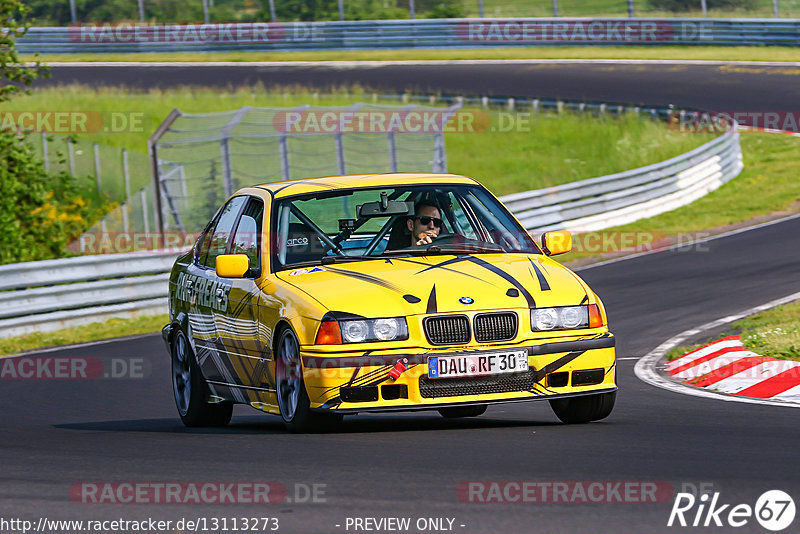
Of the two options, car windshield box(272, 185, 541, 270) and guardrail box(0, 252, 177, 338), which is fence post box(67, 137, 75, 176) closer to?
guardrail box(0, 252, 177, 338)

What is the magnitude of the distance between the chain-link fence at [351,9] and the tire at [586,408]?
3629cm

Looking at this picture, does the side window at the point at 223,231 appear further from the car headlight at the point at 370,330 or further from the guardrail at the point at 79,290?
the guardrail at the point at 79,290

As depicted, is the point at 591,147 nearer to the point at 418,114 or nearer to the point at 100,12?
the point at 418,114

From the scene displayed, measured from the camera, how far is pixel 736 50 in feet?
134

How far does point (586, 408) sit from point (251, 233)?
8.33 feet

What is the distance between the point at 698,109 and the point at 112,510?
96.3ft

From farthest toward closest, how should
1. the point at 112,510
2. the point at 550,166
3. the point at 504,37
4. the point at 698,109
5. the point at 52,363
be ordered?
the point at 504,37
the point at 698,109
the point at 550,166
the point at 52,363
the point at 112,510

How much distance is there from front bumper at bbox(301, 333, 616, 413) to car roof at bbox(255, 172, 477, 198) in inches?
66.4

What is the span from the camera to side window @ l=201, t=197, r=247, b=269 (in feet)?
30.2

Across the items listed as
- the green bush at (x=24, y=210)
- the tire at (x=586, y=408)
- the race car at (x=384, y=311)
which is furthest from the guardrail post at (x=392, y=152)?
the tire at (x=586, y=408)

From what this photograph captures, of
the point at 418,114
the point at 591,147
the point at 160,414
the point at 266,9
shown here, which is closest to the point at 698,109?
the point at 591,147

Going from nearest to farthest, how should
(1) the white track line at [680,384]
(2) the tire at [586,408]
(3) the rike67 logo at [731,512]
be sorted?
1. (3) the rike67 logo at [731,512]
2. (2) the tire at [586,408]
3. (1) the white track line at [680,384]

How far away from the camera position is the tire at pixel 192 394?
9.12 meters

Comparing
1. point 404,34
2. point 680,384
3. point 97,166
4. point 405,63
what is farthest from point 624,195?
point 404,34
